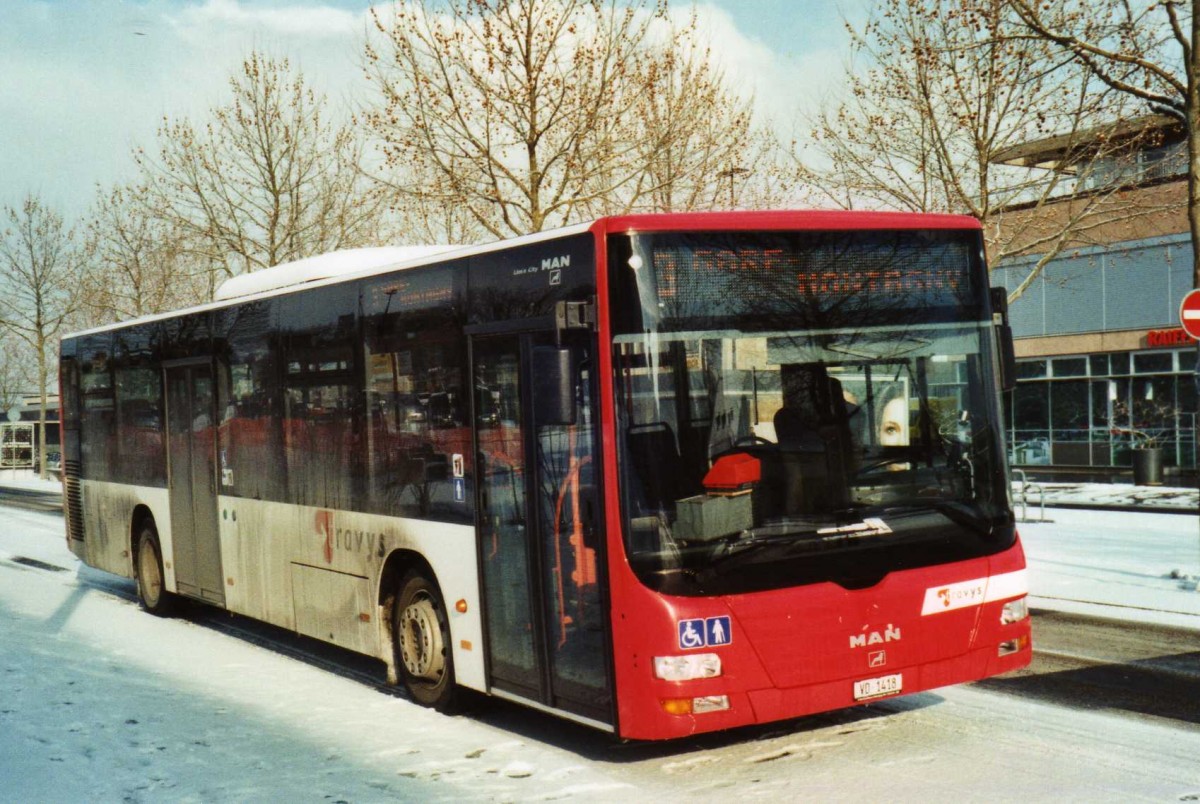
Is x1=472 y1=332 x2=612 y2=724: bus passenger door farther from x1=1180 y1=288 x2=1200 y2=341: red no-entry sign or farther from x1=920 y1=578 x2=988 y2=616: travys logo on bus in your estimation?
x1=1180 y1=288 x2=1200 y2=341: red no-entry sign

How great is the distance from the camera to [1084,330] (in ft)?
113

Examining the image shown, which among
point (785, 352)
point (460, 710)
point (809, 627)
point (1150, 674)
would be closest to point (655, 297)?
point (785, 352)

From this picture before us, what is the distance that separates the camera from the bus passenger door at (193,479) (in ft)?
36.5

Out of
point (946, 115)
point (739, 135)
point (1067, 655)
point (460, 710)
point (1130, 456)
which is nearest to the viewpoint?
point (460, 710)

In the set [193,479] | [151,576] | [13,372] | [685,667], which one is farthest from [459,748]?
[13,372]

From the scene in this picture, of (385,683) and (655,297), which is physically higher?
(655,297)

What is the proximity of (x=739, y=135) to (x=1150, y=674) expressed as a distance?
16.2 metres

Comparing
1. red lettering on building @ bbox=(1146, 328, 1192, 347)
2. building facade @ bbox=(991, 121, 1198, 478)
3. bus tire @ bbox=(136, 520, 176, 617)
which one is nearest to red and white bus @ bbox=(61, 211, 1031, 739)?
bus tire @ bbox=(136, 520, 176, 617)

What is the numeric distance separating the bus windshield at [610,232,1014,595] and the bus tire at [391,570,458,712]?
7.26 feet

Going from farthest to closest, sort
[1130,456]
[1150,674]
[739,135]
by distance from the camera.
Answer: [1130,456], [739,135], [1150,674]

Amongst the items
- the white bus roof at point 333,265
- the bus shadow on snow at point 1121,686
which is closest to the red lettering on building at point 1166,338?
the bus shadow on snow at point 1121,686

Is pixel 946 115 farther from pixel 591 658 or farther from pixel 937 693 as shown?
pixel 591 658

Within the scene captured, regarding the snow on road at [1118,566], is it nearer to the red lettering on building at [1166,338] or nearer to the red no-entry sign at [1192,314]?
the red no-entry sign at [1192,314]

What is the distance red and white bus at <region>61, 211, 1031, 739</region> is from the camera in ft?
20.1
